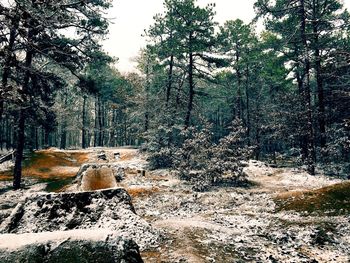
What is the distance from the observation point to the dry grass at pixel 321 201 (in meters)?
10.9

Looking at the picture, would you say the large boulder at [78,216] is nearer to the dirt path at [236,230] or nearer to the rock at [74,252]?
the dirt path at [236,230]

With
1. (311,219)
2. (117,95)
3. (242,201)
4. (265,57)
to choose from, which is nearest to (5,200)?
(242,201)

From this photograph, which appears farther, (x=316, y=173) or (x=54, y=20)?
(x=316, y=173)

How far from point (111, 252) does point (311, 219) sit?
322 inches

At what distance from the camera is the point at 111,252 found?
409cm

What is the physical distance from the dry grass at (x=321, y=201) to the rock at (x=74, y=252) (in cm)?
875

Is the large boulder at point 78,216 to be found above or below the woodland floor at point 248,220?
above

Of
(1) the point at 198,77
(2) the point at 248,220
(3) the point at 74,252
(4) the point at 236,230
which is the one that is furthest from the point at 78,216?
(1) the point at 198,77

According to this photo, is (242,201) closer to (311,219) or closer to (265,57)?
(311,219)

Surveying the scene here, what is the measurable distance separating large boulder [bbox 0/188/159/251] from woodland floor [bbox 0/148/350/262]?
80 centimetres

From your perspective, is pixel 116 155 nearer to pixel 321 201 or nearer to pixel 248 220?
pixel 248 220

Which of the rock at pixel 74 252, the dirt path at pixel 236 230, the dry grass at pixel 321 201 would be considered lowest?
the dirt path at pixel 236 230

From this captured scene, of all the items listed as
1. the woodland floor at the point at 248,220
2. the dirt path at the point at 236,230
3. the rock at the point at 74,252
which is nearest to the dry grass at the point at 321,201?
the woodland floor at the point at 248,220

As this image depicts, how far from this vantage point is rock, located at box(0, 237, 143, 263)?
12.6 ft
